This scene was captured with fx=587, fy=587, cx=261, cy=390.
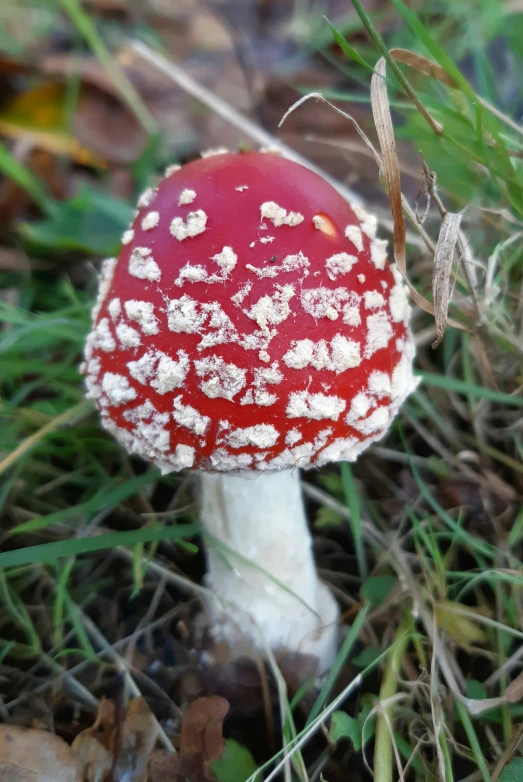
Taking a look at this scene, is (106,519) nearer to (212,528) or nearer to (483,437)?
(212,528)

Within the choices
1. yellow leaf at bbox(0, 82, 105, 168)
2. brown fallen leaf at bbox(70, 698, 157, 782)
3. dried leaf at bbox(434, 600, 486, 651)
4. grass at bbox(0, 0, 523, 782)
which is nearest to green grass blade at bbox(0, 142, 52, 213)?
yellow leaf at bbox(0, 82, 105, 168)

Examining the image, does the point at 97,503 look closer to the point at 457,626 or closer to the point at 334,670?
the point at 334,670

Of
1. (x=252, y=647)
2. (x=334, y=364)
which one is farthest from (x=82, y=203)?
(x=252, y=647)

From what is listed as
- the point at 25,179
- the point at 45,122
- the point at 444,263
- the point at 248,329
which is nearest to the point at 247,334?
the point at 248,329

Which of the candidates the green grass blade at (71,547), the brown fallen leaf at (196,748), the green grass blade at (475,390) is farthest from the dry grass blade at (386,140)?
the brown fallen leaf at (196,748)

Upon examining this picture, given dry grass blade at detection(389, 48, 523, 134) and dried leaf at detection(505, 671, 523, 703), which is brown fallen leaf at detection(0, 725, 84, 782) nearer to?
dried leaf at detection(505, 671, 523, 703)

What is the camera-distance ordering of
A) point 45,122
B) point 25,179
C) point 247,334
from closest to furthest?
point 247,334, point 25,179, point 45,122
